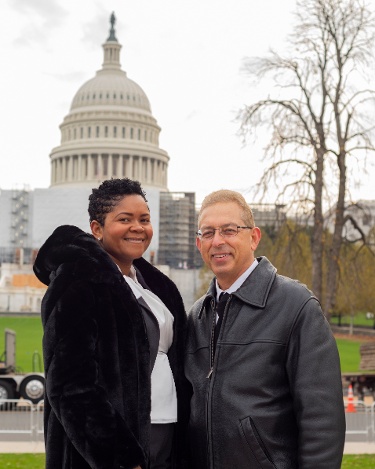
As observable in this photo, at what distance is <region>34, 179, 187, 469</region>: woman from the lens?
2965 millimetres

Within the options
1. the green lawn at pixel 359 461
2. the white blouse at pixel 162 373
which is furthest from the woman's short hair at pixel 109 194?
the green lawn at pixel 359 461

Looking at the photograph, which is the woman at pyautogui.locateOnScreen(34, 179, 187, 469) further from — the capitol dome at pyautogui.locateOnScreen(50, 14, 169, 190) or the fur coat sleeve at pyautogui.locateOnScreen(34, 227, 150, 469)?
the capitol dome at pyautogui.locateOnScreen(50, 14, 169, 190)

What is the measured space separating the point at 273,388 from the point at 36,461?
7.47 meters

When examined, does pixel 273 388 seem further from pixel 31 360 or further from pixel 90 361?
pixel 31 360

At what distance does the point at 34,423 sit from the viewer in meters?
13.1

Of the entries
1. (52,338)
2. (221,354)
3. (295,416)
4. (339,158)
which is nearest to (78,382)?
(52,338)

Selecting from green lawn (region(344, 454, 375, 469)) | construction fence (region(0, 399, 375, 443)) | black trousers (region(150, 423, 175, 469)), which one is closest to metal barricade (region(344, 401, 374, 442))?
construction fence (region(0, 399, 375, 443))

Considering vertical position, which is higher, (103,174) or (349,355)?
(103,174)

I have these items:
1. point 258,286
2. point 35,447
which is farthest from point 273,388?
point 35,447

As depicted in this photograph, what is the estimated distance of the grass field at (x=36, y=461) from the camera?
30.8ft

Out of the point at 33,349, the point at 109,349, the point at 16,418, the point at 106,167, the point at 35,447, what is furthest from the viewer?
the point at 106,167

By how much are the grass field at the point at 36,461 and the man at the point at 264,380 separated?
21.9 ft

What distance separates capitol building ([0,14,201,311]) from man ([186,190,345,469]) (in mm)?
77693

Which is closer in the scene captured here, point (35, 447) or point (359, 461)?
point (359, 461)
